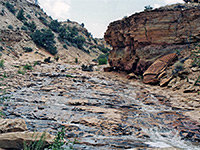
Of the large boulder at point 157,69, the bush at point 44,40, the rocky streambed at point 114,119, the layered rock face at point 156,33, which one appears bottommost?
the rocky streambed at point 114,119

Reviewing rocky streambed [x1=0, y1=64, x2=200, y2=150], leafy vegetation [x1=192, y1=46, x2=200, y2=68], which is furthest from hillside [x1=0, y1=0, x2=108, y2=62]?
leafy vegetation [x1=192, y1=46, x2=200, y2=68]

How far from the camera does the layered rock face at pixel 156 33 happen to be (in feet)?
42.6

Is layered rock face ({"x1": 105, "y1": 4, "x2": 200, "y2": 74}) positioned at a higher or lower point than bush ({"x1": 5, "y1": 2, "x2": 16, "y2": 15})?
lower

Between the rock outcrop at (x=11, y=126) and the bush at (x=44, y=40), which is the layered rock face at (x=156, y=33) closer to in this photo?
the rock outcrop at (x=11, y=126)

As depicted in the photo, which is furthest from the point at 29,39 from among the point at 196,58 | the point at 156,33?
the point at 196,58

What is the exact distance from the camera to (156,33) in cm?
1399

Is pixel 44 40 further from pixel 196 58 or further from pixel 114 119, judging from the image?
pixel 114 119

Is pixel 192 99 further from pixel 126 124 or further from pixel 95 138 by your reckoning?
pixel 95 138

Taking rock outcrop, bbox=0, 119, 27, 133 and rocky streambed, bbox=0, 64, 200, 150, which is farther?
rocky streambed, bbox=0, 64, 200, 150

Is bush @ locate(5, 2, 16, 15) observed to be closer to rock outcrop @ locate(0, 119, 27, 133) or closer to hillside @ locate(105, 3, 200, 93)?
hillside @ locate(105, 3, 200, 93)

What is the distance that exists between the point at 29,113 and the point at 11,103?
1.35 meters

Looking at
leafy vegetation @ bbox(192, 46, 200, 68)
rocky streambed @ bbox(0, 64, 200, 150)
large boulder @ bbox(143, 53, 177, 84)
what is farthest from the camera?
large boulder @ bbox(143, 53, 177, 84)

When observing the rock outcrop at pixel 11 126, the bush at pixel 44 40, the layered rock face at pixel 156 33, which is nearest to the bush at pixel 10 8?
the bush at pixel 44 40

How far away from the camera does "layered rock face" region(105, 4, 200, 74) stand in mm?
12977
